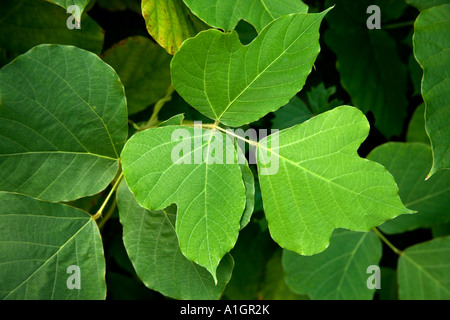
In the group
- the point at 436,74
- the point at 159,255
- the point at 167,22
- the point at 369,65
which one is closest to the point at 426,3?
the point at 436,74

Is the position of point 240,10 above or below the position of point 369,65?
below

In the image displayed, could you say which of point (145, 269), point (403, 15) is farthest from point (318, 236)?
point (403, 15)

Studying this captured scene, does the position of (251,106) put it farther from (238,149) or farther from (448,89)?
(448,89)

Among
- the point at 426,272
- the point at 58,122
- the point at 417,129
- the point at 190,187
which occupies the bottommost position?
the point at 426,272

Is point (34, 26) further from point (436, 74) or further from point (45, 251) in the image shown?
point (436, 74)

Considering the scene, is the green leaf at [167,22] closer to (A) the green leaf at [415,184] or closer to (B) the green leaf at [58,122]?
(B) the green leaf at [58,122]

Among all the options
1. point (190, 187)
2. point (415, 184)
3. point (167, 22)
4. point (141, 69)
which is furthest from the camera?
point (415, 184)

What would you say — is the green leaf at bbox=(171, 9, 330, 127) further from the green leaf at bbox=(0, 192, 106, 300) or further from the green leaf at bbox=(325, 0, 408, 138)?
the green leaf at bbox=(325, 0, 408, 138)
